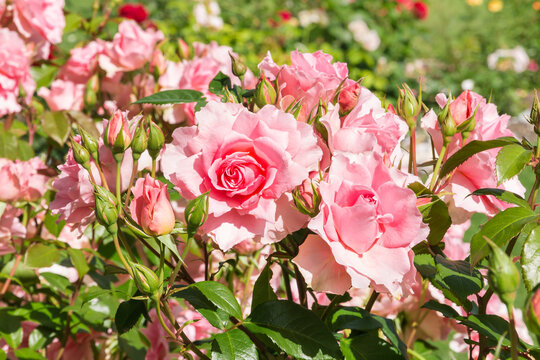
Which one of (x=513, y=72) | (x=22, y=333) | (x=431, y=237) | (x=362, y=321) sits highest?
(x=431, y=237)

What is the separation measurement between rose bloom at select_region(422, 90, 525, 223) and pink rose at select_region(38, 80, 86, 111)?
838mm

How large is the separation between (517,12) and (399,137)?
19.7 feet

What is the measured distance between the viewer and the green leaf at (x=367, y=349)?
0.67m

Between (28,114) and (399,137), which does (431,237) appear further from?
(28,114)

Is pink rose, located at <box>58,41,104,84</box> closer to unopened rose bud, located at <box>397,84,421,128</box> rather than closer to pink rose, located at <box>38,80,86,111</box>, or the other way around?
pink rose, located at <box>38,80,86,111</box>

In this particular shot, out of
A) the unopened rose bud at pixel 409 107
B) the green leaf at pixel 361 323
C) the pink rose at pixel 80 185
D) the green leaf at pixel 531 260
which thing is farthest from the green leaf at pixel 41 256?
the green leaf at pixel 531 260

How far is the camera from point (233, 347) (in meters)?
0.60

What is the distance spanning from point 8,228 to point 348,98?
75 centimetres

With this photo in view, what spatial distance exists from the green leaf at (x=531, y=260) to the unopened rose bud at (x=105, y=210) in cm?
40

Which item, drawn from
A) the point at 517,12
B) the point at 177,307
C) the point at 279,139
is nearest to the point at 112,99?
the point at 177,307

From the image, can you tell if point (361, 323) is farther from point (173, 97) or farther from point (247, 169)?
point (173, 97)

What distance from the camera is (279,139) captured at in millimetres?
598

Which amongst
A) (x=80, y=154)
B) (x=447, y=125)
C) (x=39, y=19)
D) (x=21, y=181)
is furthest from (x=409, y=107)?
(x=39, y=19)

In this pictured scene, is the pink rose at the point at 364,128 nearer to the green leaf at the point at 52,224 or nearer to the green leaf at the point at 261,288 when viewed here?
the green leaf at the point at 261,288
